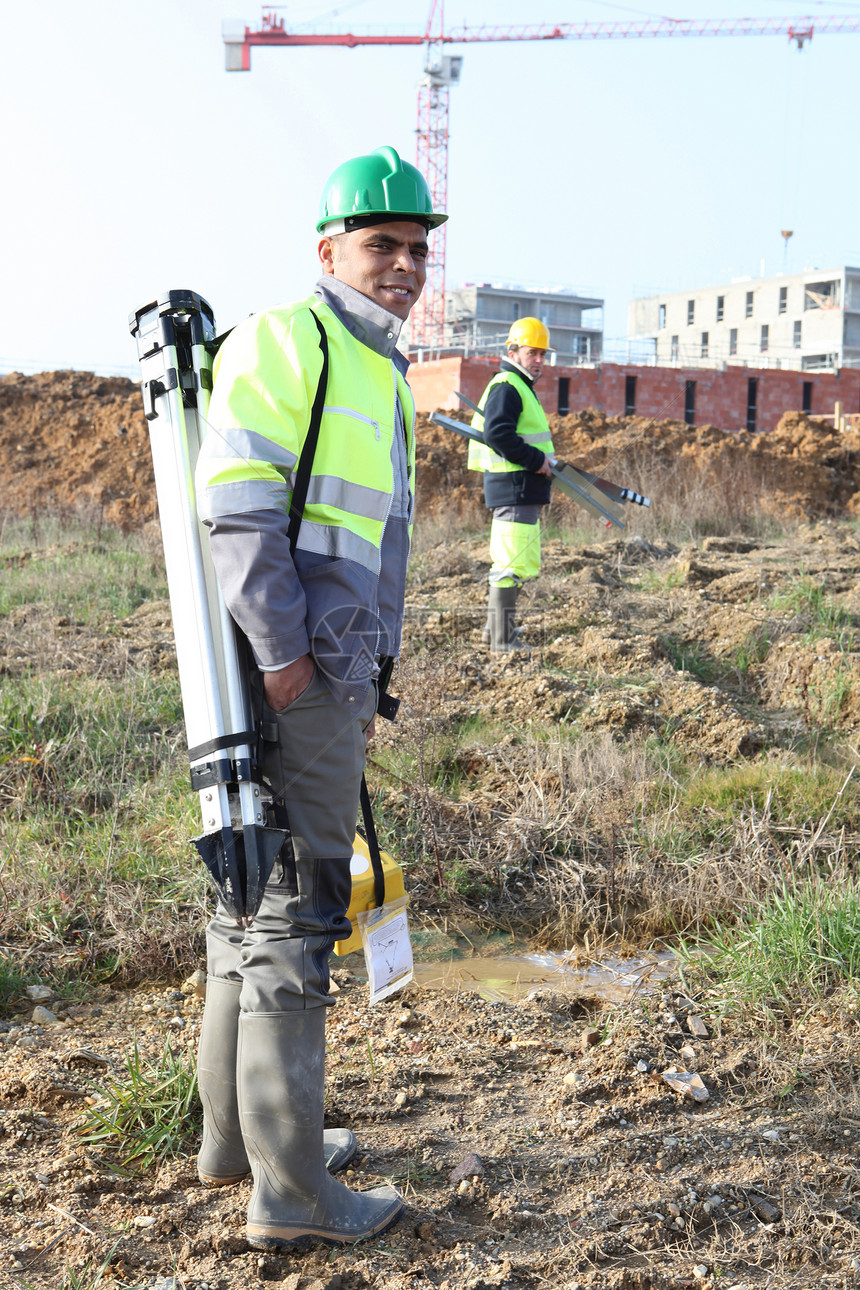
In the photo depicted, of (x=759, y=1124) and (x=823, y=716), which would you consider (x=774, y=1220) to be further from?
(x=823, y=716)

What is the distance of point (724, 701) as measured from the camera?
5461 mm

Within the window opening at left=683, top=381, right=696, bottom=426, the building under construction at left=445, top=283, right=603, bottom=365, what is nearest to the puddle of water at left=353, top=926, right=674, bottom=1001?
the window opening at left=683, top=381, right=696, bottom=426

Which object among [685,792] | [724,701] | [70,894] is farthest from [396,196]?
[724,701]

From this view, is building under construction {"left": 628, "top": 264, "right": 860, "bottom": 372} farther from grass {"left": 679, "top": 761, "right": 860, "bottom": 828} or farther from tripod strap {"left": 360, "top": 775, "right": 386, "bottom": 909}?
tripod strap {"left": 360, "top": 775, "right": 386, "bottom": 909}

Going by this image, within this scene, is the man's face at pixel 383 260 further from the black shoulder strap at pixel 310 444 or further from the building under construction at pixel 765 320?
the building under construction at pixel 765 320

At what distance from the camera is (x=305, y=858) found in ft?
6.43

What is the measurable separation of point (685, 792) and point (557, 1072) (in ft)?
5.77

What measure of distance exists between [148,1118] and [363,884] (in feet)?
2.51

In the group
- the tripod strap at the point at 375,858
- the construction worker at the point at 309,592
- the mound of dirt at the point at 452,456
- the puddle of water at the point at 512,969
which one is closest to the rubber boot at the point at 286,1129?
the construction worker at the point at 309,592

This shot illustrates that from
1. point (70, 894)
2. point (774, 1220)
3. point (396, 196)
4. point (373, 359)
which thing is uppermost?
point (396, 196)

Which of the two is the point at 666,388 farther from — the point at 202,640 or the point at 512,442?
the point at 202,640

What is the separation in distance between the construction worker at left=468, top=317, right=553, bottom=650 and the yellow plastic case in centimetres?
421

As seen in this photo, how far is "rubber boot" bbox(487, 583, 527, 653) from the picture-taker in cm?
646

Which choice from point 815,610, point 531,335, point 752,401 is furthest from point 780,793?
point 752,401
